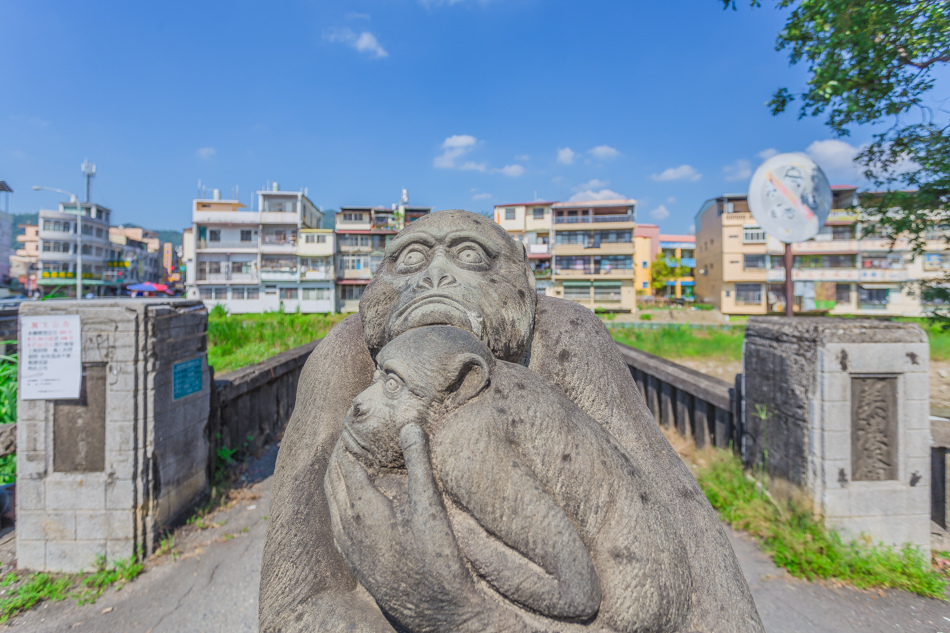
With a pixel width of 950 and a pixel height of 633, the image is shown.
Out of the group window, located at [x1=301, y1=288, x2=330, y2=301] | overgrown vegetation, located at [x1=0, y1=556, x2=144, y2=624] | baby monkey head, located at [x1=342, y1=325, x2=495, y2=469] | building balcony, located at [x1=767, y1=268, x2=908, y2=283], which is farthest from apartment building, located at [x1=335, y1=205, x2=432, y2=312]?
baby monkey head, located at [x1=342, y1=325, x2=495, y2=469]

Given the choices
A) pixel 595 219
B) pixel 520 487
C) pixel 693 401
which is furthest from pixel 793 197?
pixel 595 219

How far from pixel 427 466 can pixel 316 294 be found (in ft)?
118

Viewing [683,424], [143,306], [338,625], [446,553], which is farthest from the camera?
[683,424]

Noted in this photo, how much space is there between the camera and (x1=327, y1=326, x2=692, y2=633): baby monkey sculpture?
1.26 m

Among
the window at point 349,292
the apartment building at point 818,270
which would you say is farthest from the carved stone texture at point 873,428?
the window at point 349,292

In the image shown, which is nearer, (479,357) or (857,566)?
(479,357)

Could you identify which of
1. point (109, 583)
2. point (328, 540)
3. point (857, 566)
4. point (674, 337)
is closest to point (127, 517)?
point (109, 583)

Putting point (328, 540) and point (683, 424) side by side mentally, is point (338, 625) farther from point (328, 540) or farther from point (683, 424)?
point (683, 424)

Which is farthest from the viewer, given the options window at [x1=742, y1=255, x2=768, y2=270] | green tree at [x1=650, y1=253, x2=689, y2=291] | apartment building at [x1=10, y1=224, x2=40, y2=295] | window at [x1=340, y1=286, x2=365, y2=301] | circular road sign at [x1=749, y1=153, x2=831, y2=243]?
apartment building at [x1=10, y1=224, x2=40, y2=295]

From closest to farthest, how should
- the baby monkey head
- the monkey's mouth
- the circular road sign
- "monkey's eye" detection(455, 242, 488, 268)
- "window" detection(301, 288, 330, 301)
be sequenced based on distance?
the baby monkey head, the monkey's mouth, "monkey's eye" detection(455, 242, 488, 268), the circular road sign, "window" detection(301, 288, 330, 301)

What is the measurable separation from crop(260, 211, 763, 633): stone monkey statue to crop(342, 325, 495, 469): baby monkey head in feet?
0.20

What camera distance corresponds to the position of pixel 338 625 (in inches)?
53.6

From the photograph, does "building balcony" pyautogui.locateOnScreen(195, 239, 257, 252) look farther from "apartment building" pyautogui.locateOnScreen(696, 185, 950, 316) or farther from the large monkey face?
the large monkey face

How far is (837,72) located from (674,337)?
34.7 ft
